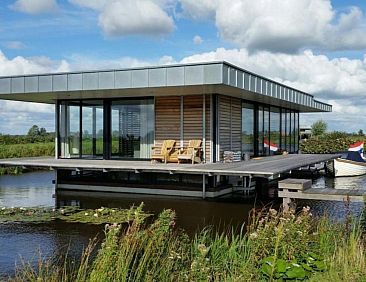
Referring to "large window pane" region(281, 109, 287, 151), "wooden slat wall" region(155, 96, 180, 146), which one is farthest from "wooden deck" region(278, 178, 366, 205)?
"large window pane" region(281, 109, 287, 151)

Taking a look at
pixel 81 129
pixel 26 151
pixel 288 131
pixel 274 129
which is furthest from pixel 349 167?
pixel 26 151

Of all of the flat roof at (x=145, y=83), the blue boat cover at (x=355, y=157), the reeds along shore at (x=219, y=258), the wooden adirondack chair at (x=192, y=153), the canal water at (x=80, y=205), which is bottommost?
the canal water at (x=80, y=205)

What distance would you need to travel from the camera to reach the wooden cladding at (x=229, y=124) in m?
13.3

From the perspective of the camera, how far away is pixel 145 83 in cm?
1160

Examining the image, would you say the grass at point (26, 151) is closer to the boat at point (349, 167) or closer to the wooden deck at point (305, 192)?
the boat at point (349, 167)

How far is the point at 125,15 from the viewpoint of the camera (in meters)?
10.9

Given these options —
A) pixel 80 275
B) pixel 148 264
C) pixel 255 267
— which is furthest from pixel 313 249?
pixel 80 275

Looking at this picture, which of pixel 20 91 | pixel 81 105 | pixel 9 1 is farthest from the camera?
pixel 81 105

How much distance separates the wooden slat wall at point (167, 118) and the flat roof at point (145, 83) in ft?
1.22

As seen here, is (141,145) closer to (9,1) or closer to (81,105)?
(81,105)

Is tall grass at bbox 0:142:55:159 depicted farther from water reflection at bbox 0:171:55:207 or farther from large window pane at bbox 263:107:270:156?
large window pane at bbox 263:107:270:156

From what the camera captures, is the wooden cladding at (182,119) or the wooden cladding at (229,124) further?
the wooden cladding at (229,124)

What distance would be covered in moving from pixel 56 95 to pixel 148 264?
11298 mm

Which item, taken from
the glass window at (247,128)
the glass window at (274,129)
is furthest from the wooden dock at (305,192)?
A: the glass window at (274,129)
